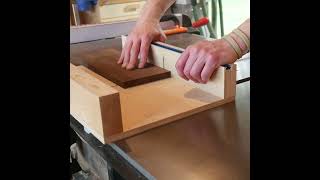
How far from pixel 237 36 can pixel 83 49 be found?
0.70 m

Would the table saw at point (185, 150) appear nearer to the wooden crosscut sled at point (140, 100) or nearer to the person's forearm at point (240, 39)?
the wooden crosscut sled at point (140, 100)

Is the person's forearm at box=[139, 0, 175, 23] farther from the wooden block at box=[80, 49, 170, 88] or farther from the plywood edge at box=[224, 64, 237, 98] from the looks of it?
the plywood edge at box=[224, 64, 237, 98]

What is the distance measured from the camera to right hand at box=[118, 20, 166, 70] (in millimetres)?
939

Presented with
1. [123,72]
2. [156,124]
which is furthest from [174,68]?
[156,124]

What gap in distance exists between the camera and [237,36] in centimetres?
77

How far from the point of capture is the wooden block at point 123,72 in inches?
32.8

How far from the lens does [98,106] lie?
1.86 feet

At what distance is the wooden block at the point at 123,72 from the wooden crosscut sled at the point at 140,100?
0.01m

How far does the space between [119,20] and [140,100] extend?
137 cm

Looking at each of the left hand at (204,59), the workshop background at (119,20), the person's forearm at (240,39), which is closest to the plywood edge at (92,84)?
the workshop background at (119,20)
